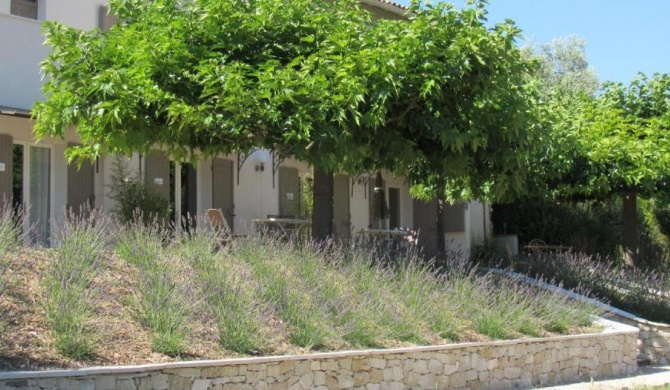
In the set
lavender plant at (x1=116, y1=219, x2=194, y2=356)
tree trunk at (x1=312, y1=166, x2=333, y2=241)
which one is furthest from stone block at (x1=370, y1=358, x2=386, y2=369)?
tree trunk at (x1=312, y1=166, x2=333, y2=241)

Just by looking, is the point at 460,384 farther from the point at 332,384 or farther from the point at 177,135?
the point at 177,135

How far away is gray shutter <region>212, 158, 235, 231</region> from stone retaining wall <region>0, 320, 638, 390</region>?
24.1 ft

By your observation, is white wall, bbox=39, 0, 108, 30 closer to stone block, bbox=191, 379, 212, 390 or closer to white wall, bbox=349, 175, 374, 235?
white wall, bbox=349, 175, 374, 235

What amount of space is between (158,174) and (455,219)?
9.02 m

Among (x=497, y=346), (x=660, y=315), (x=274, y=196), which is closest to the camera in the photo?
(x=497, y=346)

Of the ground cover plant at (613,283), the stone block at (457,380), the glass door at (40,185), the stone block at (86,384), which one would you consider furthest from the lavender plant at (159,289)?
the ground cover plant at (613,283)

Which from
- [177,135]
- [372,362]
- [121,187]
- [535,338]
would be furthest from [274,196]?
[372,362]

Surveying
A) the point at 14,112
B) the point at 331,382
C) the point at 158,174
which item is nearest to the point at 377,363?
the point at 331,382

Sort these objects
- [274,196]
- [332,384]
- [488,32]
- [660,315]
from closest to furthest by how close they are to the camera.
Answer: [332,384], [488,32], [660,315], [274,196]

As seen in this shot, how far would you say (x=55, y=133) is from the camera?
10.6m

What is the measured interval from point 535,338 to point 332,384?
352 cm

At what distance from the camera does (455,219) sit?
21.6 metres

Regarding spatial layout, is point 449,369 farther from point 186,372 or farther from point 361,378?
point 186,372

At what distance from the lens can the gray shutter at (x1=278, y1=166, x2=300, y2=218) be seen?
18.0 m
